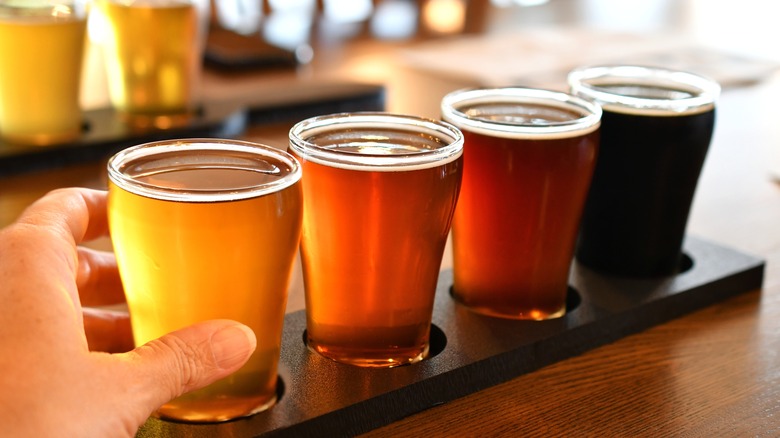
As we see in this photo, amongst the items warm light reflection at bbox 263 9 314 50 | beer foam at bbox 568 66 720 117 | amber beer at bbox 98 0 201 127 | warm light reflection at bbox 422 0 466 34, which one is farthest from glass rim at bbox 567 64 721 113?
warm light reflection at bbox 422 0 466 34

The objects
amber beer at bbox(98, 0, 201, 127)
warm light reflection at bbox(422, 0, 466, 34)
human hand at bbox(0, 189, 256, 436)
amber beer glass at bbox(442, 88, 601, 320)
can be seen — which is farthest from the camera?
warm light reflection at bbox(422, 0, 466, 34)

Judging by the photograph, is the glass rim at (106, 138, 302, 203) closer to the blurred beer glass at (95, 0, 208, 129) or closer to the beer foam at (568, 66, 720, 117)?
the beer foam at (568, 66, 720, 117)

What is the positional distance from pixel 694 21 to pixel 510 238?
1870mm

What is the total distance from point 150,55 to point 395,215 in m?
0.71

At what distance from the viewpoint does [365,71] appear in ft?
5.53

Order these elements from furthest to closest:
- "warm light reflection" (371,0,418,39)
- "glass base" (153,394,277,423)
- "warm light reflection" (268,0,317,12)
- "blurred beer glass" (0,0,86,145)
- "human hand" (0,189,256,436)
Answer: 1. "warm light reflection" (268,0,317,12)
2. "warm light reflection" (371,0,418,39)
3. "blurred beer glass" (0,0,86,145)
4. "glass base" (153,394,277,423)
5. "human hand" (0,189,256,436)

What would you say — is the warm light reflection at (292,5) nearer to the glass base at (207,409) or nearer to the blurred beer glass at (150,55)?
the blurred beer glass at (150,55)

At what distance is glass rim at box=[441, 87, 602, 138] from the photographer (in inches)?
27.4

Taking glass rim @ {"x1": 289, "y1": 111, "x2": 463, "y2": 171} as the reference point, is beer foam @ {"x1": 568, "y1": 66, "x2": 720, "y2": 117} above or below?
below

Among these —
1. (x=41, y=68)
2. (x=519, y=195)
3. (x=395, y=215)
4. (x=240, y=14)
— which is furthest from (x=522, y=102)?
(x=240, y=14)

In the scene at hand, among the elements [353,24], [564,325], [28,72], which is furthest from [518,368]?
[353,24]

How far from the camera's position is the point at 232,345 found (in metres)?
0.55

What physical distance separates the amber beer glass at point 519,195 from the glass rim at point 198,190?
0.17 m

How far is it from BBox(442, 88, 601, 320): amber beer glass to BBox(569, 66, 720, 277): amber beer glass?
0.07 m
